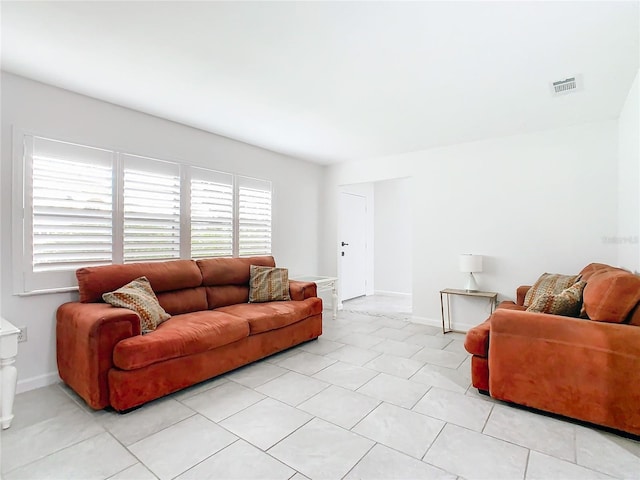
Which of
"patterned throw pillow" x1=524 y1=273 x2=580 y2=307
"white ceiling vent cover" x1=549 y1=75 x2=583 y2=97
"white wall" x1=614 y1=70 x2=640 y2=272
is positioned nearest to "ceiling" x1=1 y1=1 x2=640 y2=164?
"white ceiling vent cover" x1=549 y1=75 x2=583 y2=97

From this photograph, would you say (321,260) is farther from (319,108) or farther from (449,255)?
(319,108)

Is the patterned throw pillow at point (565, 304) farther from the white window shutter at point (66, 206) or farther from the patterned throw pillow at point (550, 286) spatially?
the white window shutter at point (66, 206)

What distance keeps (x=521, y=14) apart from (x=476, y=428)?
2491mm

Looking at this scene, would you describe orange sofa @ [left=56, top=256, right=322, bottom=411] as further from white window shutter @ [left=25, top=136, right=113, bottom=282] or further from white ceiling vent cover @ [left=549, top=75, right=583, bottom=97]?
white ceiling vent cover @ [left=549, top=75, right=583, bottom=97]

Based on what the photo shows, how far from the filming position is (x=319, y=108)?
10.6ft

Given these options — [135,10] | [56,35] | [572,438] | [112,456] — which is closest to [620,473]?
[572,438]

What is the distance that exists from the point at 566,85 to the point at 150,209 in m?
3.98

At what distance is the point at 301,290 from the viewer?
395 centimetres

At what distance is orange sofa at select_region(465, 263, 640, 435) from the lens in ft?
6.48

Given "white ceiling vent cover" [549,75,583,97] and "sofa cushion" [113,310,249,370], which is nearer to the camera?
"sofa cushion" [113,310,249,370]

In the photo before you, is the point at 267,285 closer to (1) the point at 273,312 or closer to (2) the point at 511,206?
(1) the point at 273,312

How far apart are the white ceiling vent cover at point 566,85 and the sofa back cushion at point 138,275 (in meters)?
3.73

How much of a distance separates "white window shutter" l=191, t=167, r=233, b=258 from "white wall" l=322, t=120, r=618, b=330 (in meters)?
2.39

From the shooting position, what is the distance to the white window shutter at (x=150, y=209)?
324 centimetres
